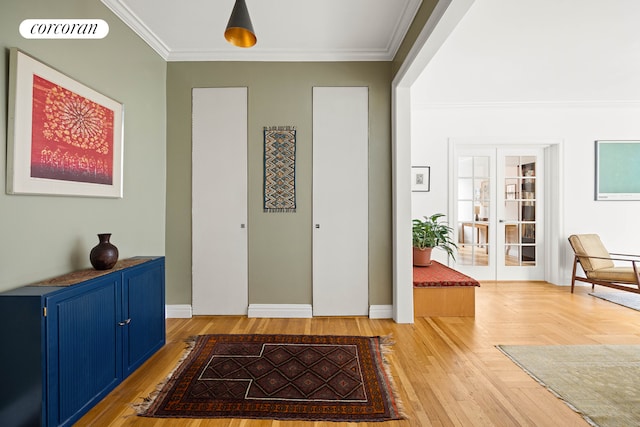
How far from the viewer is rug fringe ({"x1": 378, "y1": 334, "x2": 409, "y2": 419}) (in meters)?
1.83

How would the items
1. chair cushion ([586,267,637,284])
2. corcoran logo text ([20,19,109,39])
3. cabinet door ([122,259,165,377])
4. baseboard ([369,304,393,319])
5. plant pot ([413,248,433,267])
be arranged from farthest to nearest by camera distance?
plant pot ([413,248,433,267]) < chair cushion ([586,267,637,284]) < baseboard ([369,304,393,319]) < cabinet door ([122,259,165,377]) < corcoran logo text ([20,19,109,39])

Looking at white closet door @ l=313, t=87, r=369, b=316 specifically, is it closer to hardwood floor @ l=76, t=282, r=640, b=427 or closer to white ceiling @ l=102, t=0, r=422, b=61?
hardwood floor @ l=76, t=282, r=640, b=427

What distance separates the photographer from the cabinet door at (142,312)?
84.7 inches

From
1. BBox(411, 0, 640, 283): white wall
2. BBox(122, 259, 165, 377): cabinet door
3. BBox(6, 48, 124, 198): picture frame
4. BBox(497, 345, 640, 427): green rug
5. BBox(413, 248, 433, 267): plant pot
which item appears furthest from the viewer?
BBox(413, 248, 433, 267): plant pot

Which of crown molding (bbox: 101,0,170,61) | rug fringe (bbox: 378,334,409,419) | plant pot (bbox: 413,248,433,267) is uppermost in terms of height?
crown molding (bbox: 101,0,170,61)

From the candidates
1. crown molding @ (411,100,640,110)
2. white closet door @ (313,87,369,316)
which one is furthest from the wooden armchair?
white closet door @ (313,87,369,316)

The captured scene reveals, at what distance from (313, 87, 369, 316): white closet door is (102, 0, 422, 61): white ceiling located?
1.39 ft

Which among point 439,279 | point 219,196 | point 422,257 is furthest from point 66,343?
point 422,257

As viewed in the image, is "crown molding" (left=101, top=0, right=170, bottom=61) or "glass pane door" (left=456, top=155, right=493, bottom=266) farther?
"glass pane door" (left=456, top=155, right=493, bottom=266)

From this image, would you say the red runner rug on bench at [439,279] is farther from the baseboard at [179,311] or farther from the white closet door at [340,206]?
the baseboard at [179,311]

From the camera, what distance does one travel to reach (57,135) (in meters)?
1.91

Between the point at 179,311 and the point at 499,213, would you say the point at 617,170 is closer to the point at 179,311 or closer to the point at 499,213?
the point at 499,213

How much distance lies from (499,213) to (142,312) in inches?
195

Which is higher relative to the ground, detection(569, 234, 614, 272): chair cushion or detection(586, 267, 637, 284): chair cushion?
detection(569, 234, 614, 272): chair cushion
